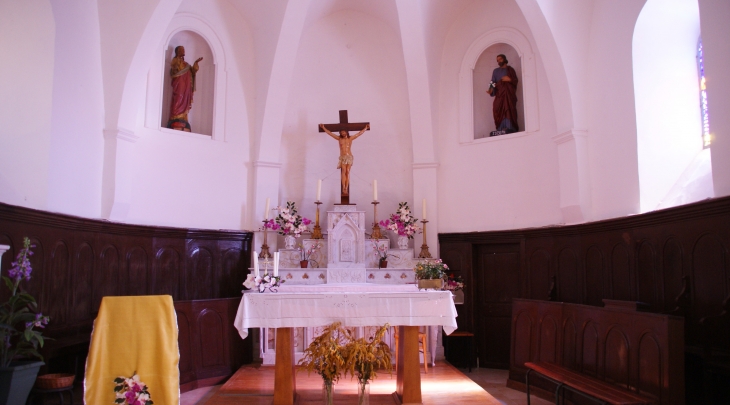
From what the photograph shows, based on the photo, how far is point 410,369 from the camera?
6457 mm

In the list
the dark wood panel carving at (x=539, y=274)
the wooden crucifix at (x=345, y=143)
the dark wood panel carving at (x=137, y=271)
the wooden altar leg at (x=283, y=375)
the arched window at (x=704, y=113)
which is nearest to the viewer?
the wooden altar leg at (x=283, y=375)

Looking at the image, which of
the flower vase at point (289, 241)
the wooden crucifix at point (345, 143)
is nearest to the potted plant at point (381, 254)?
the wooden crucifix at point (345, 143)

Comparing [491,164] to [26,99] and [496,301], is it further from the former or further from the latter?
[26,99]

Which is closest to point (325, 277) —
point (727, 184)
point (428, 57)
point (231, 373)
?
point (231, 373)

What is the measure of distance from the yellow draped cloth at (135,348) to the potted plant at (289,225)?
4.34m

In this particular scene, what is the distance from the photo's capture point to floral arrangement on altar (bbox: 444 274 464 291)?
9609mm

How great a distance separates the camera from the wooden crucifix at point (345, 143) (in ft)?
33.7

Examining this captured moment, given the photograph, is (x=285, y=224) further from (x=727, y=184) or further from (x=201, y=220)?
(x=727, y=184)

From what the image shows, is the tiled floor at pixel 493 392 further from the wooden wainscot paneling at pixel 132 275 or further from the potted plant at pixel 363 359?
the potted plant at pixel 363 359

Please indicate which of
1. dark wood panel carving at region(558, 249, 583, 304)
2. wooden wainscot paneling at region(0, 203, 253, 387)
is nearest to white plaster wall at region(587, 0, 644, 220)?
dark wood panel carving at region(558, 249, 583, 304)

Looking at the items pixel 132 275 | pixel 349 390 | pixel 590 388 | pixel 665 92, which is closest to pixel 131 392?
pixel 349 390

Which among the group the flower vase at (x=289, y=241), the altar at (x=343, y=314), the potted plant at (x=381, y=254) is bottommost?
the altar at (x=343, y=314)

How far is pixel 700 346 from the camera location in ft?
19.4

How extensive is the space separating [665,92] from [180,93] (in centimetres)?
762
